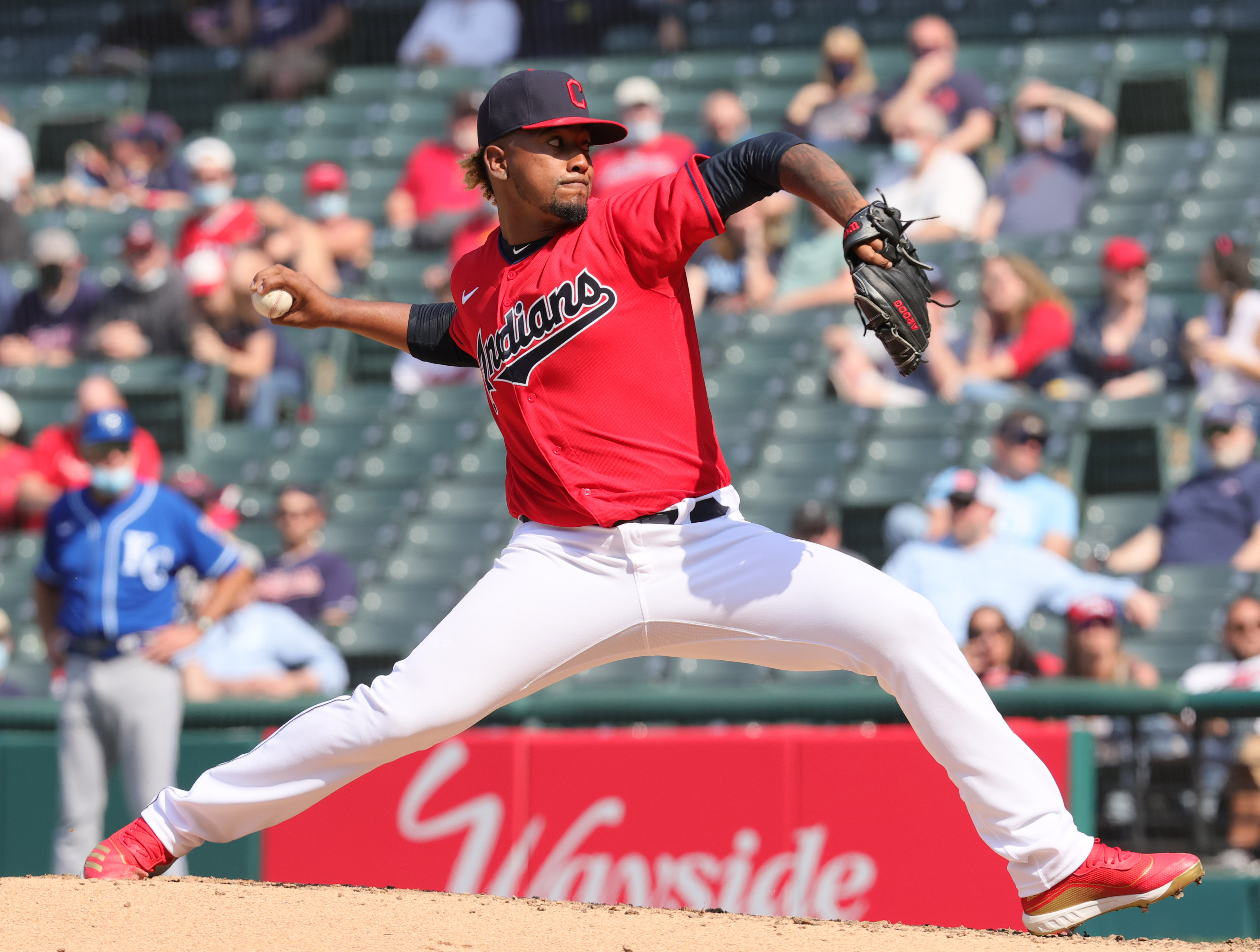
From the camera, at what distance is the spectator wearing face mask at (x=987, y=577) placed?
6340 mm

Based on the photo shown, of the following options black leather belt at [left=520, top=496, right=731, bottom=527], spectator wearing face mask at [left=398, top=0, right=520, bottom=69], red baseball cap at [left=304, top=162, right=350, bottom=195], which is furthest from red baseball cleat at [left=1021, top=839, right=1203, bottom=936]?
spectator wearing face mask at [left=398, top=0, right=520, bottom=69]

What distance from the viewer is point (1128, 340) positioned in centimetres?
743

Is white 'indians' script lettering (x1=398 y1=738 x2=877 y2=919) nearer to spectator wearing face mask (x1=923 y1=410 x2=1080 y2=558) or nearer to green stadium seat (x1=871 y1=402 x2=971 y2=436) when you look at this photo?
spectator wearing face mask (x1=923 y1=410 x2=1080 y2=558)

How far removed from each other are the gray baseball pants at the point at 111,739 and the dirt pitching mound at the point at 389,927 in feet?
7.62

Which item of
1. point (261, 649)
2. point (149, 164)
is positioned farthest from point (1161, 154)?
point (149, 164)

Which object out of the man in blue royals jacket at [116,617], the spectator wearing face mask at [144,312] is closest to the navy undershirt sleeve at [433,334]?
the man in blue royals jacket at [116,617]

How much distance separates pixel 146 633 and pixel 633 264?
351 centimetres

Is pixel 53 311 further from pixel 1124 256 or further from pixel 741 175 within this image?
pixel 741 175

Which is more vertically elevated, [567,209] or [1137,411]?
[567,209]

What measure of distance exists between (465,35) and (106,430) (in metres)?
5.86

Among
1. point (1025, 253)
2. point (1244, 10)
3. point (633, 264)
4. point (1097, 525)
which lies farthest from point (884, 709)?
point (1244, 10)

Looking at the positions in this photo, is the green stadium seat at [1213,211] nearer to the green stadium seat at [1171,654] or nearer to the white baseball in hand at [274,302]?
the green stadium seat at [1171,654]

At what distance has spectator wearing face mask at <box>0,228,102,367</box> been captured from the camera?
9805 mm

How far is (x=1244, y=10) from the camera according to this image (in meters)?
9.77
